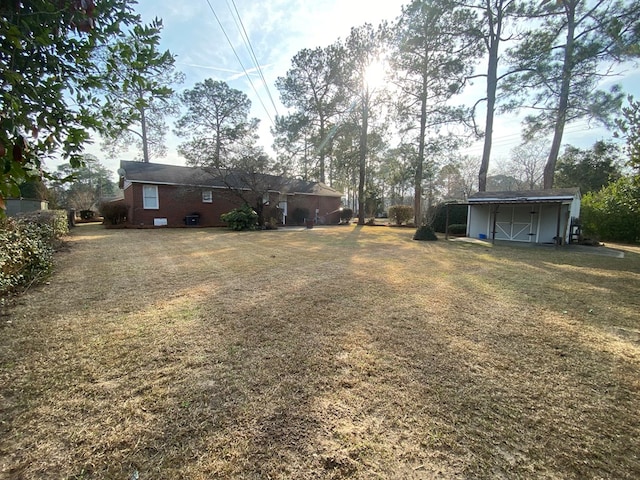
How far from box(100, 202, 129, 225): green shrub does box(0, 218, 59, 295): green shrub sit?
10970 millimetres

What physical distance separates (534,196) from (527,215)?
1470mm

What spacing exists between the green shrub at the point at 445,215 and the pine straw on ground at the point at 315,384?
1358cm

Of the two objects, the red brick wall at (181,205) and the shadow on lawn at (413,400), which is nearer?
the shadow on lawn at (413,400)

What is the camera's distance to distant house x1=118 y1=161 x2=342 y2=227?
15.8 m

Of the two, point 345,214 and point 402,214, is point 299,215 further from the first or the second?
point 402,214

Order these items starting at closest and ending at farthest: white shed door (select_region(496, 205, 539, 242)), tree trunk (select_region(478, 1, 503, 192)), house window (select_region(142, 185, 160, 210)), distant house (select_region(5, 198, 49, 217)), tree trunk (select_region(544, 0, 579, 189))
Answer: distant house (select_region(5, 198, 49, 217)) → tree trunk (select_region(544, 0, 579, 189)) → white shed door (select_region(496, 205, 539, 242)) → tree trunk (select_region(478, 1, 503, 192)) → house window (select_region(142, 185, 160, 210))

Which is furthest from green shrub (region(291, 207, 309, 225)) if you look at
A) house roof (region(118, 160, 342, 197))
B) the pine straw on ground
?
the pine straw on ground

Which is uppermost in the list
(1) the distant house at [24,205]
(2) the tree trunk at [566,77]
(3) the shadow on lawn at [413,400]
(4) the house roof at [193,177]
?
(2) the tree trunk at [566,77]

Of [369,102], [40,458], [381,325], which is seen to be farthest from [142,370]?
[369,102]

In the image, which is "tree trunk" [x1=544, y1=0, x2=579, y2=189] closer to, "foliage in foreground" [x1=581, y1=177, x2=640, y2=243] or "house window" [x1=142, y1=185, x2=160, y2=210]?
"foliage in foreground" [x1=581, y1=177, x2=640, y2=243]

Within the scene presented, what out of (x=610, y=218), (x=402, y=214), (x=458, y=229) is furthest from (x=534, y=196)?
(x=402, y=214)

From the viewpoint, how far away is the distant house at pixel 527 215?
1173 centimetres

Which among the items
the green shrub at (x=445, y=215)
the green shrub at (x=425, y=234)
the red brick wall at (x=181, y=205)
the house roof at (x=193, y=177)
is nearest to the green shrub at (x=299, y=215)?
the red brick wall at (x=181, y=205)

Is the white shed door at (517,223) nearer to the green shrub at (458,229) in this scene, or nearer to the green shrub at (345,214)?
the green shrub at (458,229)
